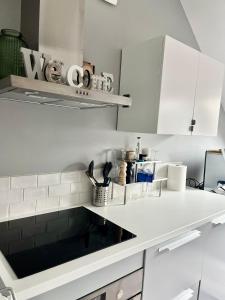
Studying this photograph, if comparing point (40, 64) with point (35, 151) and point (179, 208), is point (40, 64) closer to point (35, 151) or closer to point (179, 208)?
point (35, 151)

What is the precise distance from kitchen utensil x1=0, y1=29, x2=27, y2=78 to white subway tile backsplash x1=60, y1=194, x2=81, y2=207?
801 mm

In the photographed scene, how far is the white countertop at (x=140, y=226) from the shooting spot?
0.81 m

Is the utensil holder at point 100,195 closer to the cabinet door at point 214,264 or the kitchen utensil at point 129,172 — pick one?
the kitchen utensil at point 129,172

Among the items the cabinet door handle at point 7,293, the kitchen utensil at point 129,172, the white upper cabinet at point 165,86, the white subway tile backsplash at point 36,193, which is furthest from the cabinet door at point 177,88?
the cabinet door handle at point 7,293

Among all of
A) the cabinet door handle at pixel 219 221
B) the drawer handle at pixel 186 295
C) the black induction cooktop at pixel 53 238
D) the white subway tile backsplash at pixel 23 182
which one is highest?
the white subway tile backsplash at pixel 23 182

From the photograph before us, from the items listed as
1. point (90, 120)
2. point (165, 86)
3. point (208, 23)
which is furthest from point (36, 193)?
point (208, 23)

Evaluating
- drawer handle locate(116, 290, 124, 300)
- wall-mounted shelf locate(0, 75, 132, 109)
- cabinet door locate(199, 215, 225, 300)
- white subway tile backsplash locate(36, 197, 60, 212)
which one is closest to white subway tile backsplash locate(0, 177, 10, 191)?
white subway tile backsplash locate(36, 197, 60, 212)

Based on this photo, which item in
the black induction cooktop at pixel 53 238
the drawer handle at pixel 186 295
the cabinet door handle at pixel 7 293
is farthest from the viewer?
the drawer handle at pixel 186 295

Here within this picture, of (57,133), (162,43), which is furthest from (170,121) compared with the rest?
(57,133)

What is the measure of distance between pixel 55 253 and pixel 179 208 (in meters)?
0.93

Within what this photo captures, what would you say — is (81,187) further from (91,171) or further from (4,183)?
(4,183)

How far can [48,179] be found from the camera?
1.40 metres

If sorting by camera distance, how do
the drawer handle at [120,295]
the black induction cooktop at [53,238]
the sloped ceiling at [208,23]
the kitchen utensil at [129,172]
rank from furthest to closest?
the sloped ceiling at [208,23], the kitchen utensil at [129,172], the drawer handle at [120,295], the black induction cooktop at [53,238]

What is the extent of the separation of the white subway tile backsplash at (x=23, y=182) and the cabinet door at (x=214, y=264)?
116 cm
